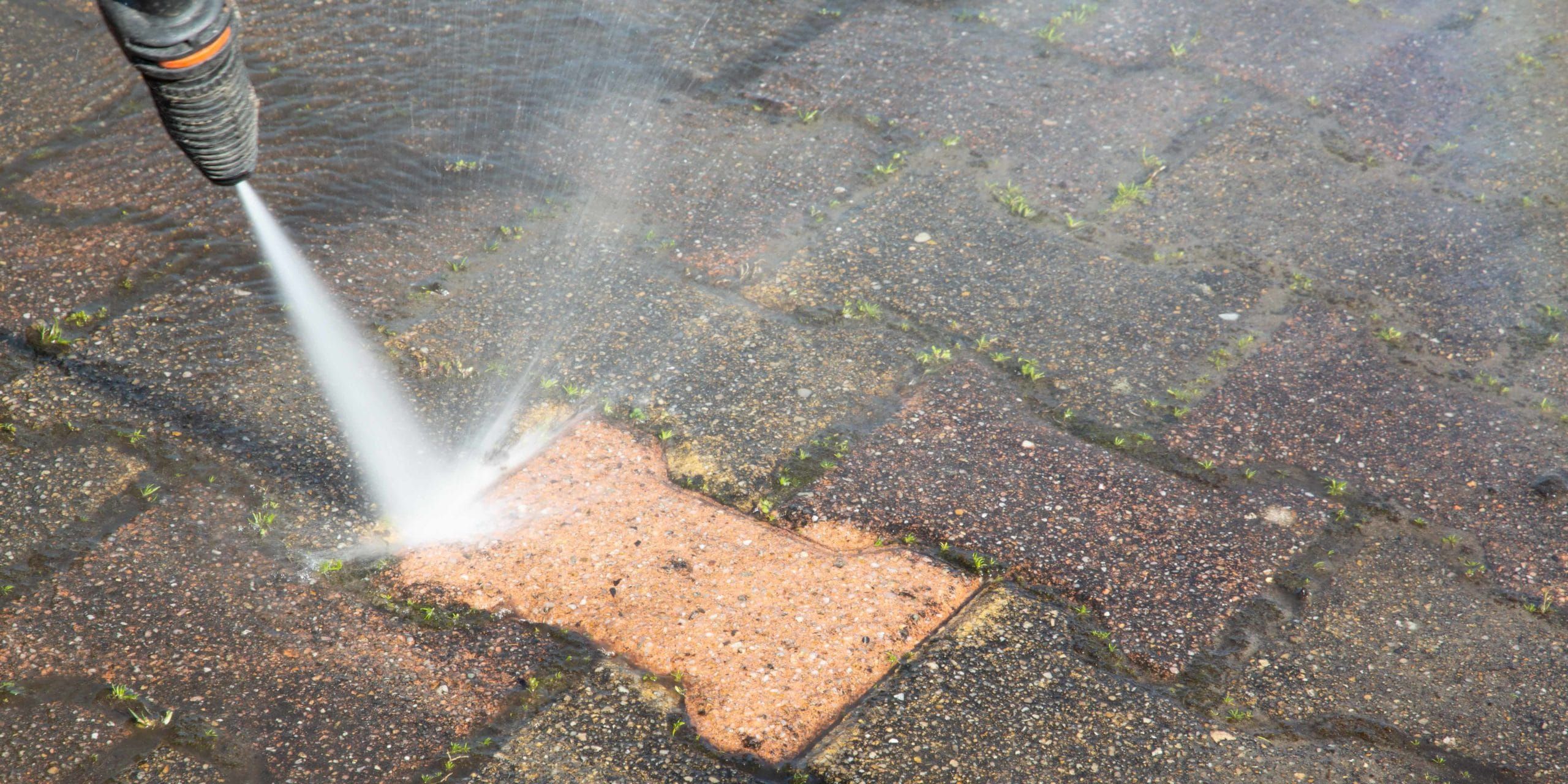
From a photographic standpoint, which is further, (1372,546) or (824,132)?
(824,132)

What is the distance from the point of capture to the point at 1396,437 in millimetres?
4656

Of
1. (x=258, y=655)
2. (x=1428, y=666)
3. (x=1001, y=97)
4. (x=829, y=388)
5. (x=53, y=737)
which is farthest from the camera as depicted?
(x=1001, y=97)

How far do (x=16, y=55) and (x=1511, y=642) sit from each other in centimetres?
803

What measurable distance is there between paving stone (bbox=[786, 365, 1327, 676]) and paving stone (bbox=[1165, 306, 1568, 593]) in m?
0.30

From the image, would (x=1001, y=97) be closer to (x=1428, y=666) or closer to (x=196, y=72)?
(x=1428, y=666)

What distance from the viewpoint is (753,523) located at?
418 centimetres

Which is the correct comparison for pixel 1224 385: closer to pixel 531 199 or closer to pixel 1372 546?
pixel 1372 546

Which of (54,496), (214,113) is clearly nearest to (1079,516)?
(214,113)

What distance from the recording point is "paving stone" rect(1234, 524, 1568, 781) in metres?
3.55

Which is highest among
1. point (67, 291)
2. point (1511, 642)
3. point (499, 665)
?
point (67, 291)

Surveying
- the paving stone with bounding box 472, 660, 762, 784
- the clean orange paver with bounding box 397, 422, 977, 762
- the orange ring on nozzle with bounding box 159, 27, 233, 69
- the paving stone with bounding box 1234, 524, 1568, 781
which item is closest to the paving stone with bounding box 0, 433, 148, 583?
the clean orange paver with bounding box 397, 422, 977, 762

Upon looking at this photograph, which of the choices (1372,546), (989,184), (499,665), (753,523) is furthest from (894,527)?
(989,184)

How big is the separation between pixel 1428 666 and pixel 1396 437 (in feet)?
3.95

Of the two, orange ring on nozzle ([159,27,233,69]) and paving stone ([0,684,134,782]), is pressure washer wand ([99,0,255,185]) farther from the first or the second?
paving stone ([0,684,134,782])
